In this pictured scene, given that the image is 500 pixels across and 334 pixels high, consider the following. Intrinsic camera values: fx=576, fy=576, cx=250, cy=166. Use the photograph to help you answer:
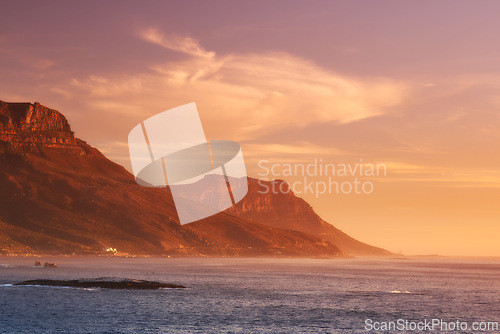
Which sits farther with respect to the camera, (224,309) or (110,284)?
(110,284)

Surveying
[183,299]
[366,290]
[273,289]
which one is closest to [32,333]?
[183,299]

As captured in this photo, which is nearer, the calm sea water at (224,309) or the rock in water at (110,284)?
the calm sea water at (224,309)

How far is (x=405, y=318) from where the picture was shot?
11225cm

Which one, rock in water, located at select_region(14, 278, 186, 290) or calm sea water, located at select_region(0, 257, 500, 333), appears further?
rock in water, located at select_region(14, 278, 186, 290)

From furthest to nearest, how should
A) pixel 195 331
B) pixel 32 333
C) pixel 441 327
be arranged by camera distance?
pixel 441 327 → pixel 195 331 → pixel 32 333

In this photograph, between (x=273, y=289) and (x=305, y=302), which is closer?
(x=305, y=302)

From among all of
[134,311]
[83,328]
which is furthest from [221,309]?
[83,328]

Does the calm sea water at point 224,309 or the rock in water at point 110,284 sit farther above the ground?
the rock in water at point 110,284

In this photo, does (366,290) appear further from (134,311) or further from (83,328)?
(83,328)

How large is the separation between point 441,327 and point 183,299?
60.6 m

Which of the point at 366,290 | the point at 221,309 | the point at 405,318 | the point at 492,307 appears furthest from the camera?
the point at 366,290

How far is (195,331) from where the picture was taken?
9150cm

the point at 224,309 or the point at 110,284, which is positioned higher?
the point at 110,284

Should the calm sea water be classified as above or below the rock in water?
below
